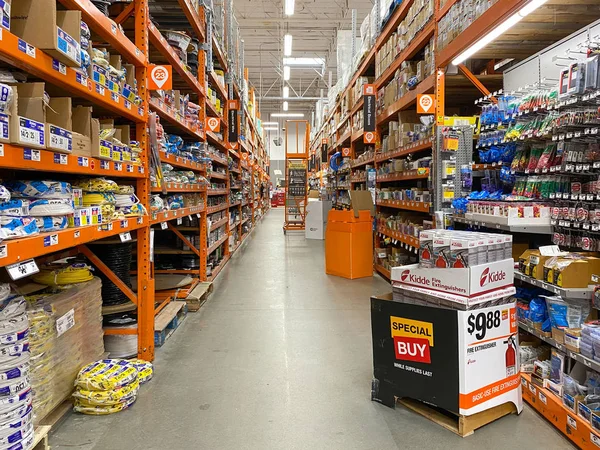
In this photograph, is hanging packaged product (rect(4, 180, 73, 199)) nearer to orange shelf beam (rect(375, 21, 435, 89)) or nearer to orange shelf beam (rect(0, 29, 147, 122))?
orange shelf beam (rect(0, 29, 147, 122))

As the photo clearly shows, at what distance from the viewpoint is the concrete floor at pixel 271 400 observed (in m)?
2.40

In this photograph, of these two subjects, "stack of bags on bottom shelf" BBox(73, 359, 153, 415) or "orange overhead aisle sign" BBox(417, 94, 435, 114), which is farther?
"orange overhead aisle sign" BBox(417, 94, 435, 114)

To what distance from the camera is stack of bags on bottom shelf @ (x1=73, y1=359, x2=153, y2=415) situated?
2.67 meters

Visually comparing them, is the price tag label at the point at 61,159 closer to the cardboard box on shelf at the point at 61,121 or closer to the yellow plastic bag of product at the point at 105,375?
the cardboard box on shelf at the point at 61,121

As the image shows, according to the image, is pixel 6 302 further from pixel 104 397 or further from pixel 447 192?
pixel 447 192

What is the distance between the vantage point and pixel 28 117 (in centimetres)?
205

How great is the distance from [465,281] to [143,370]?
2204 mm

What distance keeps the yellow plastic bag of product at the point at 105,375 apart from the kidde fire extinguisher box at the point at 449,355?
1.59m

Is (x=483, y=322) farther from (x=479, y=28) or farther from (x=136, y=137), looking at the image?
(x=136, y=137)

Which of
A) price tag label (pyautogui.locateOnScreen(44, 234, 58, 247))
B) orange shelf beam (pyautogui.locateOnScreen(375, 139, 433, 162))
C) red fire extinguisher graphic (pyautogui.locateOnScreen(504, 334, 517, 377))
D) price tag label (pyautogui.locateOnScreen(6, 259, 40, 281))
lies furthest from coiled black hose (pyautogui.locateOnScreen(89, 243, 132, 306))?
orange shelf beam (pyautogui.locateOnScreen(375, 139, 433, 162))

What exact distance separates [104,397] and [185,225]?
429cm

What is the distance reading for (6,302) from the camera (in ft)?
6.57

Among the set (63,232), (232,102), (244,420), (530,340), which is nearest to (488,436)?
(530,340)

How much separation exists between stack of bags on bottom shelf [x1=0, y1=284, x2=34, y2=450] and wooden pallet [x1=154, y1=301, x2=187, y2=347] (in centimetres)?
182
